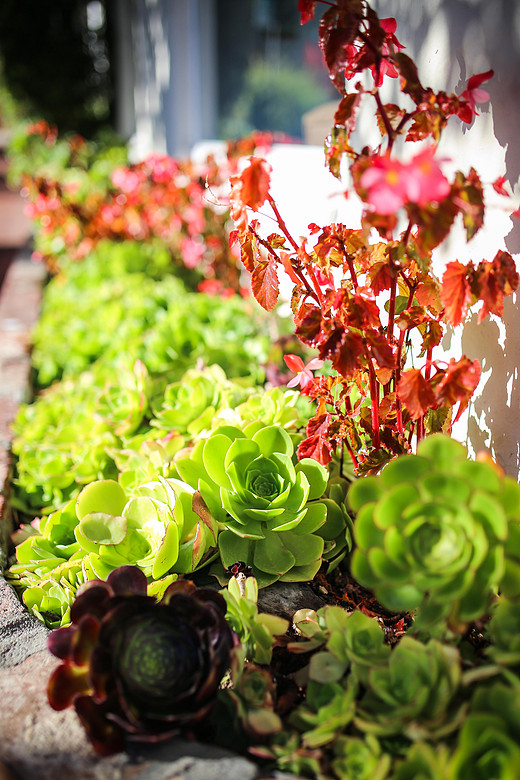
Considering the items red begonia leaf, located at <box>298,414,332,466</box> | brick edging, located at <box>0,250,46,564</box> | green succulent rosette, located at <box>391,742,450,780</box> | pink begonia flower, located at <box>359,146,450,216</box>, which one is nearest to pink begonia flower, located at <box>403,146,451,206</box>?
pink begonia flower, located at <box>359,146,450,216</box>

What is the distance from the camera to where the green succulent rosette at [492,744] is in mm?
792

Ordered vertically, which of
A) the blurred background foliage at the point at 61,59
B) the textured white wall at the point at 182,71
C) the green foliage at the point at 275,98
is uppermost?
the blurred background foliage at the point at 61,59

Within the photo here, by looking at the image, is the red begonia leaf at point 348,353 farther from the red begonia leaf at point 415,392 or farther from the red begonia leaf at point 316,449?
the red begonia leaf at point 316,449

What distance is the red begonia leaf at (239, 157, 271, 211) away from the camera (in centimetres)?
107

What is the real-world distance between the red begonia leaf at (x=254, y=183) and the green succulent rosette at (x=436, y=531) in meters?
0.51

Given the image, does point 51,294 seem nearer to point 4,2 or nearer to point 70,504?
point 70,504

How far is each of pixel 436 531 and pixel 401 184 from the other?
49 cm

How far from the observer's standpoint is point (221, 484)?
1.31 metres

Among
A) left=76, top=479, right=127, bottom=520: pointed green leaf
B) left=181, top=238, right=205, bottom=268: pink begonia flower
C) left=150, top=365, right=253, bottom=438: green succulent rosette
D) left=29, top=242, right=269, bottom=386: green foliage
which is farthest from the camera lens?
left=181, top=238, right=205, bottom=268: pink begonia flower

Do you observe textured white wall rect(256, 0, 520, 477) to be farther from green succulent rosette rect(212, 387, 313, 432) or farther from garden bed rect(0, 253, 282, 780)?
garden bed rect(0, 253, 282, 780)

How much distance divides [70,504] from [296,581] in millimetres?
600

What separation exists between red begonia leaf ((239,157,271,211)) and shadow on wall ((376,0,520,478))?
530mm

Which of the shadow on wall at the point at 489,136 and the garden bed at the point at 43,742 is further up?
the shadow on wall at the point at 489,136

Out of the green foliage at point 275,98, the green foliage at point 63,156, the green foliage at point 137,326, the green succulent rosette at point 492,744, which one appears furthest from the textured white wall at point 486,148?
the green foliage at point 63,156
